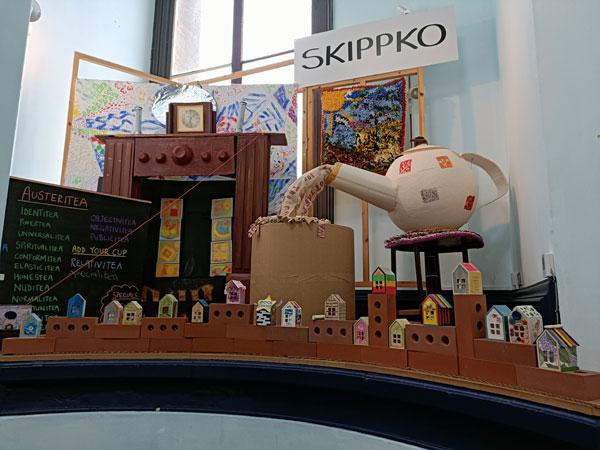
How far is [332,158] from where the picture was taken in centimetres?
238

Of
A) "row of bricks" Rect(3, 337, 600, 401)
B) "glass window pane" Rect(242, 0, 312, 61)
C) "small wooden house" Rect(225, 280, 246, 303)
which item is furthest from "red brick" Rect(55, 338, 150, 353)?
"glass window pane" Rect(242, 0, 312, 61)

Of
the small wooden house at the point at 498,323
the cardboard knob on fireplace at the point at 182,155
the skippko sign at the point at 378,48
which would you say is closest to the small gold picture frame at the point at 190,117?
the cardboard knob on fireplace at the point at 182,155

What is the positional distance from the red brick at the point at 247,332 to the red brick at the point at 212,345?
0.02 metres

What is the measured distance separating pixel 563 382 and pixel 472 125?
6.05 feet

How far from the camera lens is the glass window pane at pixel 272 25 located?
9.78 feet

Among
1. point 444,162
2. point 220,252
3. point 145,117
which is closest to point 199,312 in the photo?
point 444,162

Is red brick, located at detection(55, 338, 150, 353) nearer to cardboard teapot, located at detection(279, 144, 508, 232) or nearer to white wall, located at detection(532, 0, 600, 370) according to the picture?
cardboard teapot, located at detection(279, 144, 508, 232)

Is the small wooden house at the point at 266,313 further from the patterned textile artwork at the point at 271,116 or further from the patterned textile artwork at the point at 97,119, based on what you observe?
the patterned textile artwork at the point at 97,119

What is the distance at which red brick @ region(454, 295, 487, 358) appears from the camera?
0.78 metres

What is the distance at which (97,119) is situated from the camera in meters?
2.57

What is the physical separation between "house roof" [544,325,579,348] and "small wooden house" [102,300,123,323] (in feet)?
2.89

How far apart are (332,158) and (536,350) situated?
70.2 inches

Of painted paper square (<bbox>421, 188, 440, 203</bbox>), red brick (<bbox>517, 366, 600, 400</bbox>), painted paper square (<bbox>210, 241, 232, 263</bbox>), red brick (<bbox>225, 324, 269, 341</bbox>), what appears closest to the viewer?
red brick (<bbox>517, 366, 600, 400</bbox>)

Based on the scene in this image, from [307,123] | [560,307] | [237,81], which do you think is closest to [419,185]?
[560,307]
